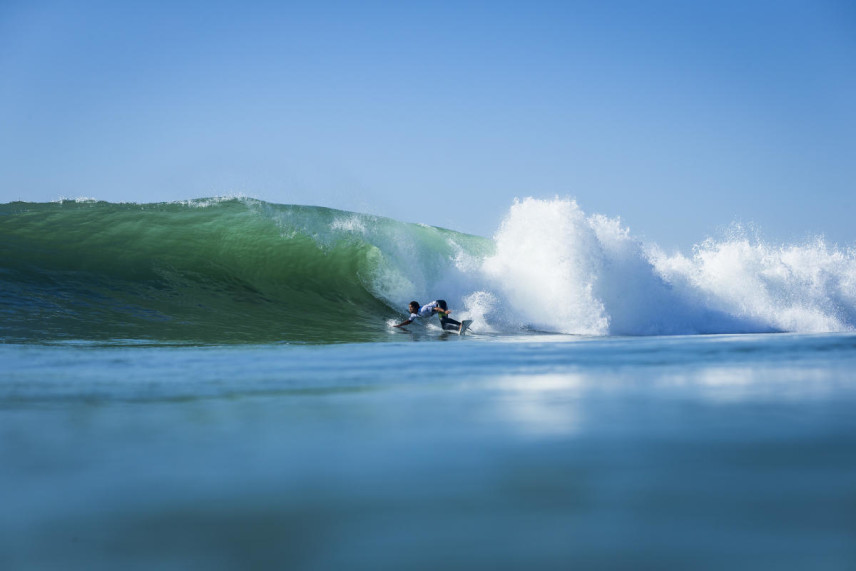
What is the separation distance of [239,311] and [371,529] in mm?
12324

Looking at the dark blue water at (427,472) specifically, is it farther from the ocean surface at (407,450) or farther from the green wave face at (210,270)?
the green wave face at (210,270)

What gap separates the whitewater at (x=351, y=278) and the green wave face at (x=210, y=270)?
5 cm

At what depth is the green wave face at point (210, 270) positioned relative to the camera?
38.1ft

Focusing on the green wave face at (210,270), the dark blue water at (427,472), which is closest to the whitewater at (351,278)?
the green wave face at (210,270)

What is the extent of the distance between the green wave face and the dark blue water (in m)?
5.80

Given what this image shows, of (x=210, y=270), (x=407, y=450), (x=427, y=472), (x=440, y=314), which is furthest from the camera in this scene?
(x=210, y=270)

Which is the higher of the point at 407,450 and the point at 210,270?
the point at 210,270

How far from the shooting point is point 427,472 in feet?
9.49

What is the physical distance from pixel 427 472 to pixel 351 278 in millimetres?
15157

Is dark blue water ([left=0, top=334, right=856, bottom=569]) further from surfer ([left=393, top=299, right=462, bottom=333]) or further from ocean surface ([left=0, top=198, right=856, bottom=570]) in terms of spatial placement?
surfer ([left=393, top=299, right=462, bottom=333])

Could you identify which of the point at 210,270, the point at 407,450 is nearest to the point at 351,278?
the point at 210,270

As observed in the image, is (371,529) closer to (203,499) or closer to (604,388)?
(203,499)

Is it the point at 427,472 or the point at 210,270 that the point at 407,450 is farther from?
the point at 210,270

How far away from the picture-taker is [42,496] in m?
2.56
